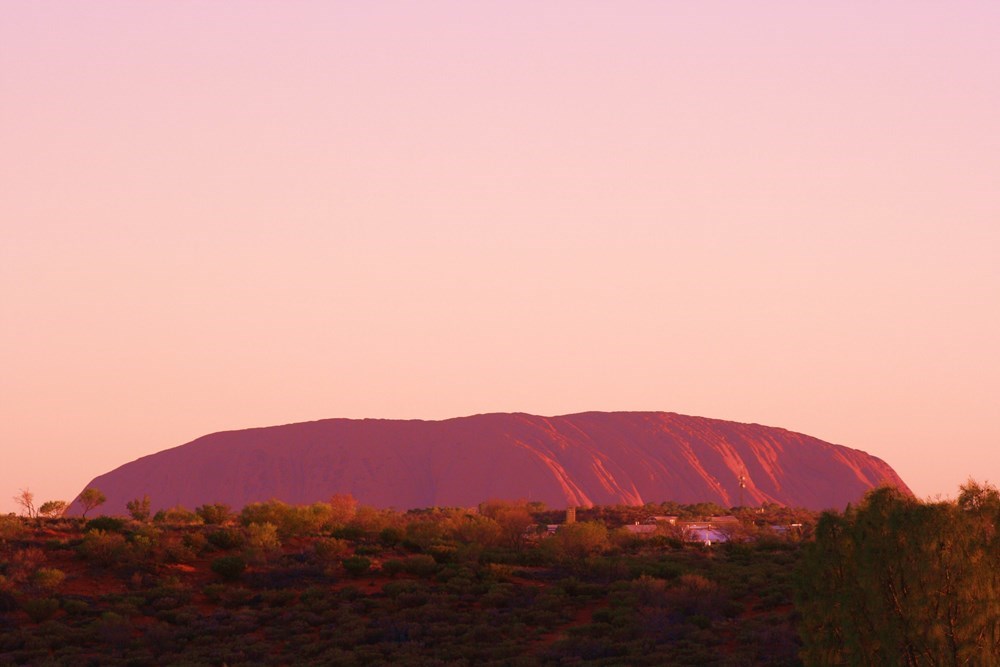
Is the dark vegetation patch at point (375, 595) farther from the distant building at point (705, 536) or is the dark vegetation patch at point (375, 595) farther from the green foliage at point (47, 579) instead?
the distant building at point (705, 536)

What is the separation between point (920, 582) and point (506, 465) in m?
78.3

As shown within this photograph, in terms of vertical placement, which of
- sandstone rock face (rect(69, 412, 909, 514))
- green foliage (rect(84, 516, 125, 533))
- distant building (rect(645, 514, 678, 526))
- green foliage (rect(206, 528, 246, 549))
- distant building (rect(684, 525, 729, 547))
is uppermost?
sandstone rock face (rect(69, 412, 909, 514))

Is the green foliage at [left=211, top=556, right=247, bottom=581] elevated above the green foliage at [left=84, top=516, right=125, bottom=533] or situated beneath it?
situated beneath

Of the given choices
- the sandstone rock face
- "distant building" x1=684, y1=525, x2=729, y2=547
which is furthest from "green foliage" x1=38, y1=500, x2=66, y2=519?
the sandstone rock face

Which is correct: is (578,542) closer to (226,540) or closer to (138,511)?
(226,540)

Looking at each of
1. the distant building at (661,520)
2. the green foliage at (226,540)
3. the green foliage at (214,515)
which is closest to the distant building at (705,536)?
the distant building at (661,520)

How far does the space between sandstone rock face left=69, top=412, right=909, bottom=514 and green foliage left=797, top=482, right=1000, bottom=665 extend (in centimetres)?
7031

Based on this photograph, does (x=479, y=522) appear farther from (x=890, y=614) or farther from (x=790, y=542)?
(x=890, y=614)

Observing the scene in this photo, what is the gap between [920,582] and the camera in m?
18.1

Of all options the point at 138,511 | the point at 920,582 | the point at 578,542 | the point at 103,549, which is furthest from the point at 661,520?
the point at 920,582

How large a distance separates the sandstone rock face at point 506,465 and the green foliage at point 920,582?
70.3m

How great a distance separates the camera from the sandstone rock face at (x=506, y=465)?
96312 millimetres

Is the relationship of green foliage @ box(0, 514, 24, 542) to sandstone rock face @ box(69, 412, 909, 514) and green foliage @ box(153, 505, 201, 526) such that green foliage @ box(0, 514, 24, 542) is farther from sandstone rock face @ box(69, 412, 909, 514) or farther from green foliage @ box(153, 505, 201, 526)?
sandstone rock face @ box(69, 412, 909, 514)

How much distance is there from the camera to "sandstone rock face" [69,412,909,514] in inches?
3792
